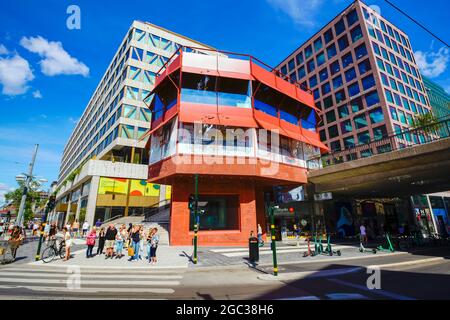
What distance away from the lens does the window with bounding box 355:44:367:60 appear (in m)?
44.9

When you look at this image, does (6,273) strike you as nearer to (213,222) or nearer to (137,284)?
(137,284)

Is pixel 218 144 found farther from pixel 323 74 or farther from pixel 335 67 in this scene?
pixel 323 74

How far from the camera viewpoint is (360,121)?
44.6 m

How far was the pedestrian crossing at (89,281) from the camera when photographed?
6.91 metres

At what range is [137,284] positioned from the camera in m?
7.91

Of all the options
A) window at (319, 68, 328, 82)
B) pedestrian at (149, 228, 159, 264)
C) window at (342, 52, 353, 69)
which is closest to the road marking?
pedestrian at (149, 228, 159, 264)

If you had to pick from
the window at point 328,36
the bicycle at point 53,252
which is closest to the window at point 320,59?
the window at point 328,36

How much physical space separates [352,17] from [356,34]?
14.6ft

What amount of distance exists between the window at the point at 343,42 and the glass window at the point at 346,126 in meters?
16.0

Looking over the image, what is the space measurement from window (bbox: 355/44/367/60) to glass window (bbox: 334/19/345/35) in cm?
685

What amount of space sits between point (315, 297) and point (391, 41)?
62176mm

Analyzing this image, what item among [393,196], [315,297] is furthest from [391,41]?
[315,297]

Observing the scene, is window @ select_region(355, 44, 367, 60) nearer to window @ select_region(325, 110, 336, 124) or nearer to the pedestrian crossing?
window @ select_region(325, 110, 336, 124)

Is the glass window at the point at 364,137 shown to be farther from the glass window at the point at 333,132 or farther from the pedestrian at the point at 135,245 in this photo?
the pedestrian at the point at 135,245
